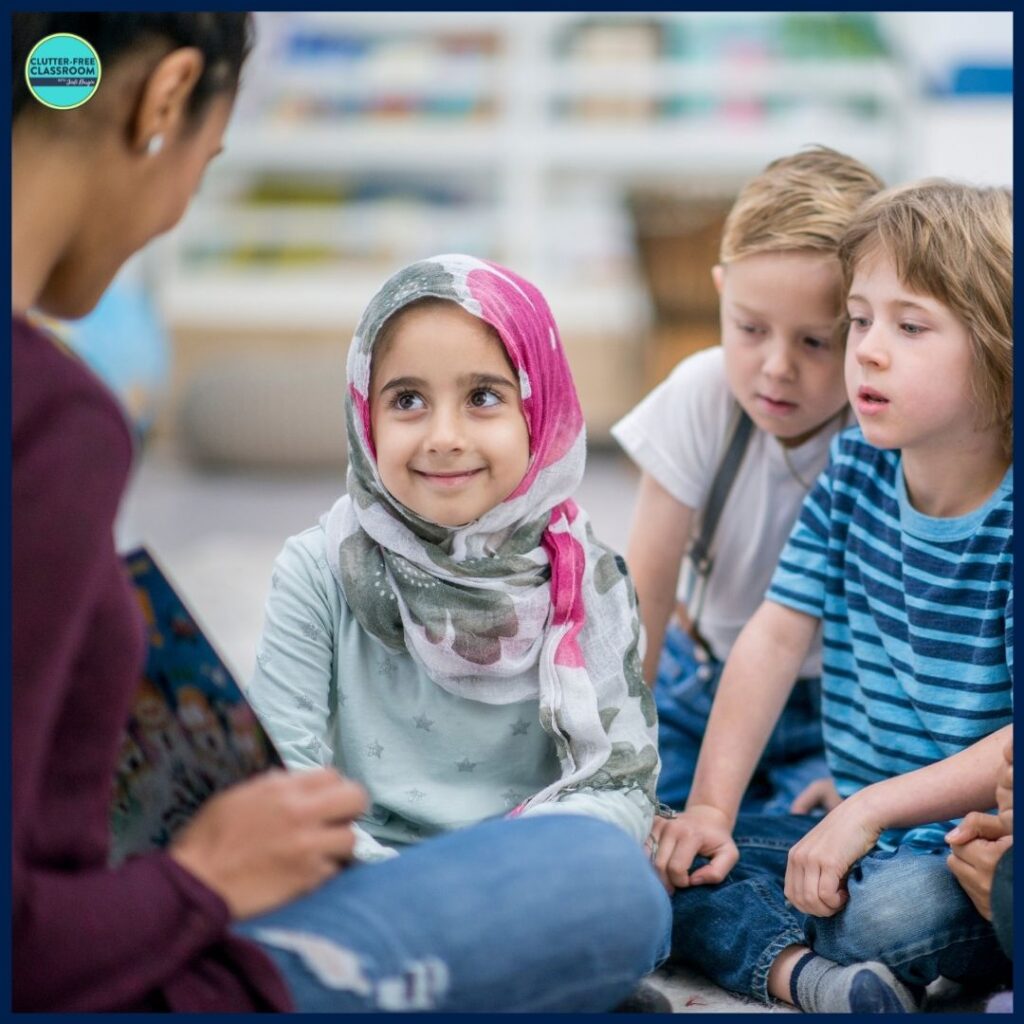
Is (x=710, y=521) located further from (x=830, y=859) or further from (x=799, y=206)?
(x=830, y=859)

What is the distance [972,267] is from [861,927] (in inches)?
21.2

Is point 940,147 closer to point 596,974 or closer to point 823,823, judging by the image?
point 823,823

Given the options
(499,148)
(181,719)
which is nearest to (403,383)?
(181,719)

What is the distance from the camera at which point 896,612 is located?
1.27 m

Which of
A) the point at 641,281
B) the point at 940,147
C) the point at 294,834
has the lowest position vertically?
the point at 294,834

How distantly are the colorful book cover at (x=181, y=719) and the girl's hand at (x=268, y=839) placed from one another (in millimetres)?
85

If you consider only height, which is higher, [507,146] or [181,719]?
[507,146]

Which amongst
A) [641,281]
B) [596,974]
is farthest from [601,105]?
[596,974]

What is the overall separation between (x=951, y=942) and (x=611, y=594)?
381 mm

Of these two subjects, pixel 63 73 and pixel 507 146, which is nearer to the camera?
pixel 63 73

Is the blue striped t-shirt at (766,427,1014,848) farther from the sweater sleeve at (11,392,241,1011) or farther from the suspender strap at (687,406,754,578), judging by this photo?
the sweater sleeve at (11,392,241,1011)

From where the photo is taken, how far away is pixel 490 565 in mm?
1160

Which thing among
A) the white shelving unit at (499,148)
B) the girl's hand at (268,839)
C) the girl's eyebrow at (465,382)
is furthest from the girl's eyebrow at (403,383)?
the white shelving unit at (499,148)

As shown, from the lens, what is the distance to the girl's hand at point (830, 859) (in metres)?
1.16
